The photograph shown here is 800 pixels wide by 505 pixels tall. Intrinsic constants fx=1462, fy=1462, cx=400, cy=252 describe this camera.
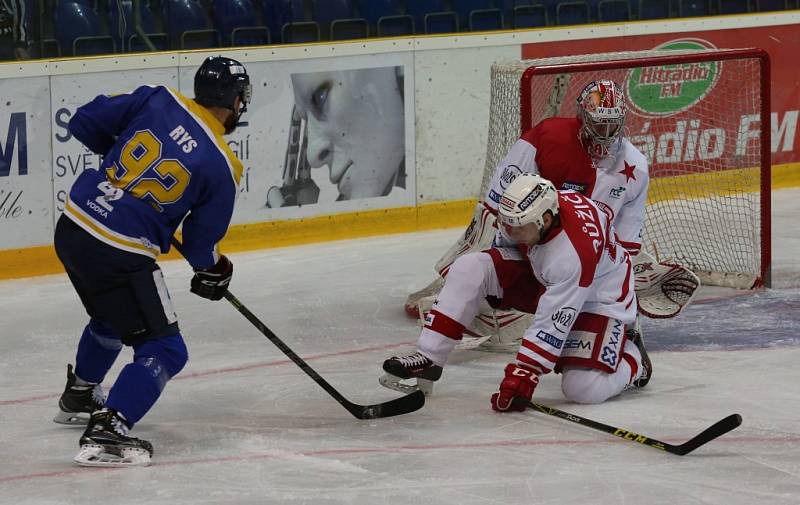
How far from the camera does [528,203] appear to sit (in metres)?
3.89

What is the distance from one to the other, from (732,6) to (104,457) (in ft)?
18.7

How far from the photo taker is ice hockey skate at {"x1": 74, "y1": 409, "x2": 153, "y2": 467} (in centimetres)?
354

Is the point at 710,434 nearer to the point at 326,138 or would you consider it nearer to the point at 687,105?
the point at 326,138

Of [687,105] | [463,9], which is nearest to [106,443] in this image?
[687,105]

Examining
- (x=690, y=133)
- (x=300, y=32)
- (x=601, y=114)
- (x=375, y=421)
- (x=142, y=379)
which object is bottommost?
(x=375, y=421)

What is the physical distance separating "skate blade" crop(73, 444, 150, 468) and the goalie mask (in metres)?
1.83

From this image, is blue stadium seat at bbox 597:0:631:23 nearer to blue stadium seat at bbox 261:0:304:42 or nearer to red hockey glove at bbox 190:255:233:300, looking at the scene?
blue stadium seat at bbox 261:0:304:42

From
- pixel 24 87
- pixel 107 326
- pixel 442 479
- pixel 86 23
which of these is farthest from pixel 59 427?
pixel 86 23

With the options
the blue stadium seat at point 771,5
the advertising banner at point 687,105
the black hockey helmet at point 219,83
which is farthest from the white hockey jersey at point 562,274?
the blue stadium seat at point 771,5

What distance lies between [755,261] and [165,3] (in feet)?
9.44

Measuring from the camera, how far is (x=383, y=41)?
684cm

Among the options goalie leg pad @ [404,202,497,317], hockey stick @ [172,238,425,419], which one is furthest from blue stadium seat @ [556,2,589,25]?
hockey stick @ [172,238,425,419]

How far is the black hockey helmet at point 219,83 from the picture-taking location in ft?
12.0

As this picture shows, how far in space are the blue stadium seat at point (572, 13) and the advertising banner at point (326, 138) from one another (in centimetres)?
117
